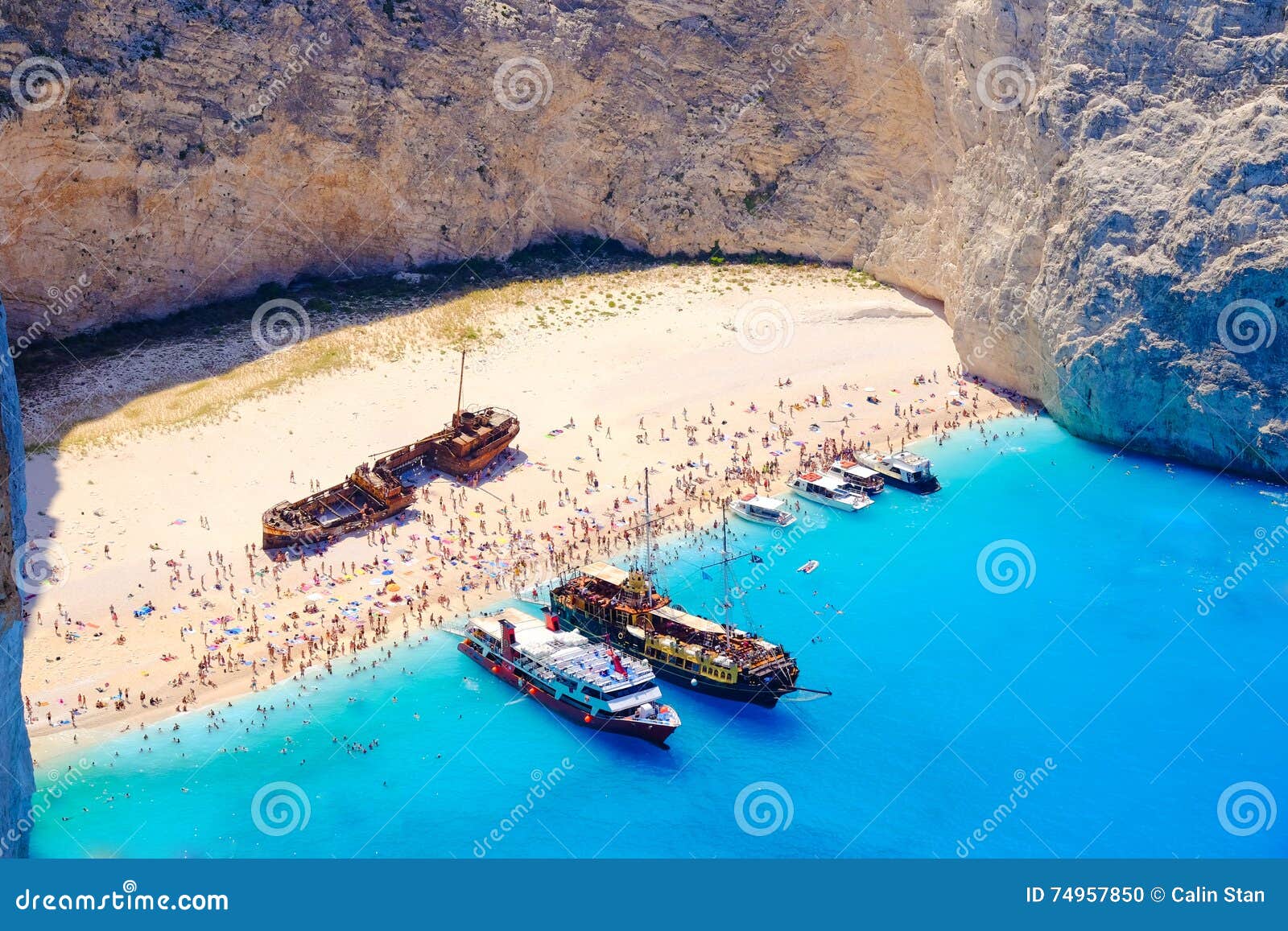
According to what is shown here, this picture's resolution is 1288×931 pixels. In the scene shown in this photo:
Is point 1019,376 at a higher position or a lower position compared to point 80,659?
higher

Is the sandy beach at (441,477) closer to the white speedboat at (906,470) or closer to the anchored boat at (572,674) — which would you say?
the white speedboat at (906,470)

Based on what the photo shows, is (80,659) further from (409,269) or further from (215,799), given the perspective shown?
(409,269)

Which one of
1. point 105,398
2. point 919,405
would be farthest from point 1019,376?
point 105,398

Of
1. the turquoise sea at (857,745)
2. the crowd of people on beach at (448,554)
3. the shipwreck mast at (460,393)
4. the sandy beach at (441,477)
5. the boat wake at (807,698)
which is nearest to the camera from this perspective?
the turquoise sea at (857,745)

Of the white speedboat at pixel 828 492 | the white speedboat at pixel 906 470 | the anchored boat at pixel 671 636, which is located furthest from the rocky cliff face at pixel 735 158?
the anchored boat at pixel 671 636

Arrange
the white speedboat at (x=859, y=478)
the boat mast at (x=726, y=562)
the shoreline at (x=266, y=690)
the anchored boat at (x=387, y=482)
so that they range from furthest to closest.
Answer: the white speedboat at (x=859, y=478), the anchored boat at (x=387, y=482), the boat mast at (x=726, y=562), the shoreline at (x=266, y=690)

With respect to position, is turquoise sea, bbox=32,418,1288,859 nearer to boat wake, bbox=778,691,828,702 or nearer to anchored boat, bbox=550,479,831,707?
boat wake, bbox=778,691,828,702
